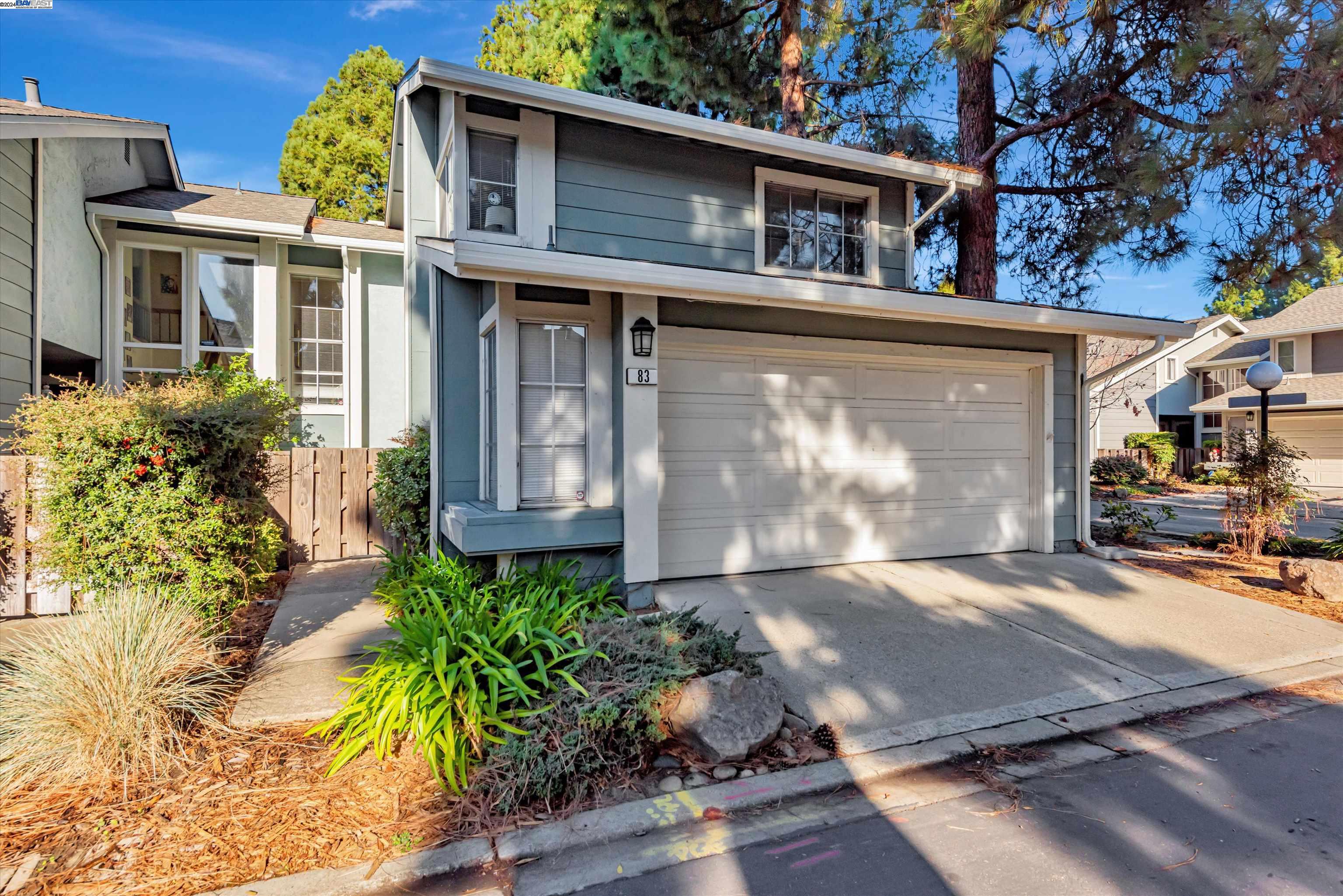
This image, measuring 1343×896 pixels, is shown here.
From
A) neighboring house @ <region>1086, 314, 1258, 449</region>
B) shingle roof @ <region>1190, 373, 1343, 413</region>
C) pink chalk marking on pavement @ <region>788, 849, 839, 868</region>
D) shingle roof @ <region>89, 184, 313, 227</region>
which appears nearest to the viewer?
pink chalk marking on pavement @ <region>788, 849, 839, 868</region>

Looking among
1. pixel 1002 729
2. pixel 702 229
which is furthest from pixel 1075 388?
pixel 1002 729

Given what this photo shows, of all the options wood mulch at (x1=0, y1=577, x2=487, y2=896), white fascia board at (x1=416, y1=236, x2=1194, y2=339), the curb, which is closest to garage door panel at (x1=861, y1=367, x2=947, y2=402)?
white fascia board at (x1=416, y1=236, x2=1194, y2=339)

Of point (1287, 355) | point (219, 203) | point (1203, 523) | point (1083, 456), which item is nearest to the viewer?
point (1083, 456)

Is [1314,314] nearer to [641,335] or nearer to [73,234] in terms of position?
[641,335]

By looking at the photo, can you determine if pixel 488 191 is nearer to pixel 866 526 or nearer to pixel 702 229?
pixel 702 229

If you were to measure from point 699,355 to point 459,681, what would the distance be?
3375 mm

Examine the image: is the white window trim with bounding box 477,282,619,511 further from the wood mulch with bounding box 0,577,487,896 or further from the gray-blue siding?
the wood mulch with bounding box 0,577,487,896

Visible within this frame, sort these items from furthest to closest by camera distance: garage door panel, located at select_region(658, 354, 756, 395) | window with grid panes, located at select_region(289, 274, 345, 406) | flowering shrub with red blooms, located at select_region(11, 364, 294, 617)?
window with grid panes, located at select_region(289, 274, 345, 406) → garage door panel, located at select_region(658, 354, 756, 395) → flowering shrub with red blooms, located at select_region(11, 364, 294, 617)

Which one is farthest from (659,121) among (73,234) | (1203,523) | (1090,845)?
A: (1203,523)

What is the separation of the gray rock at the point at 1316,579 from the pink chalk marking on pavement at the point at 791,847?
5.94 meters

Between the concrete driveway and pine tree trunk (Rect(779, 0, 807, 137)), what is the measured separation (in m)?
6.97

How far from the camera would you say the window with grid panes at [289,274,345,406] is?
9.64 meters

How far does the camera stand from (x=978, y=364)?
22.1 feet

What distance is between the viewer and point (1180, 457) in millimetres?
21844
